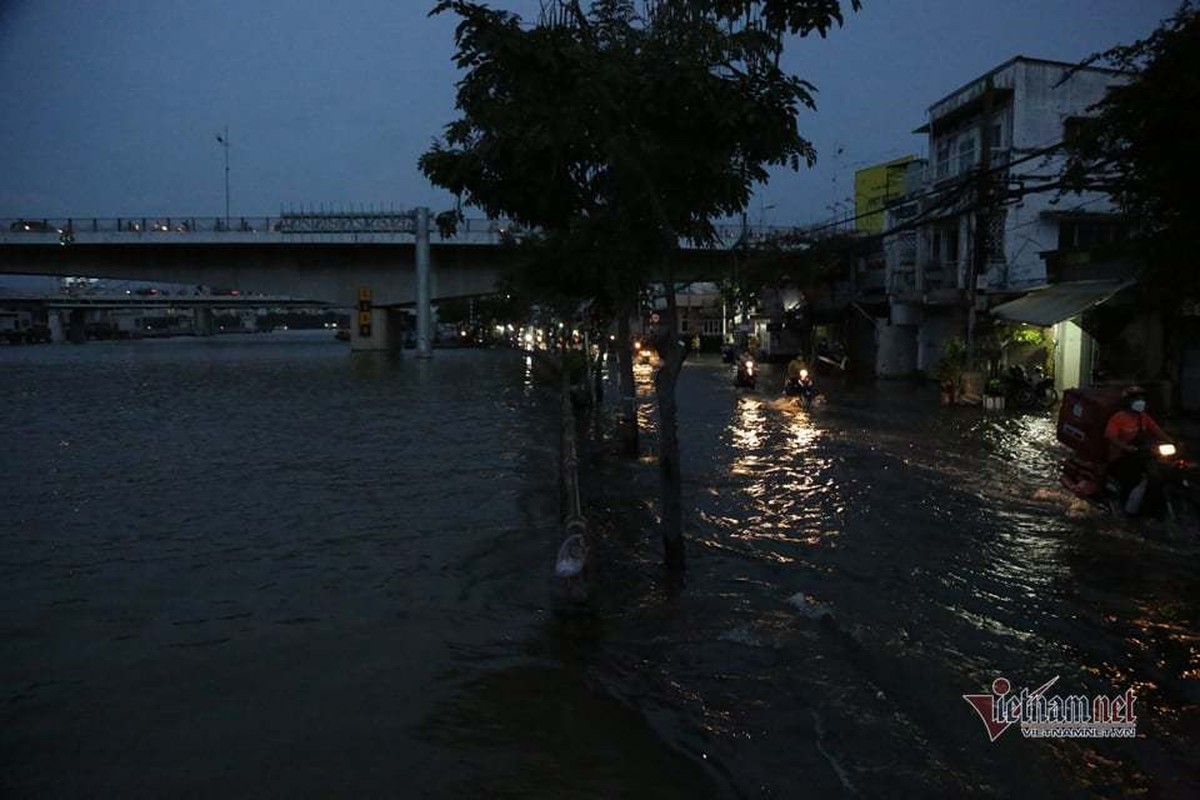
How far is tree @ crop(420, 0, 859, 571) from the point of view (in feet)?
22.0

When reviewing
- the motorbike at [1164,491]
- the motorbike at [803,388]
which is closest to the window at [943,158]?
the motorbike at [803,388]

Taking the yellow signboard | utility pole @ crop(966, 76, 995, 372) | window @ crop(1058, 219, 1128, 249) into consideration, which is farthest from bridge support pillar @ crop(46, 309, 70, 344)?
window @ crop(1058, 219, 1128, 249)

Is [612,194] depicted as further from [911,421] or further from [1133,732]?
[911,421]

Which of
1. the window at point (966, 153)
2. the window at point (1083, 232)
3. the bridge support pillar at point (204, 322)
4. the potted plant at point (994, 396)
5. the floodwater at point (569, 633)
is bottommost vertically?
the floodwater at point (569, 633)

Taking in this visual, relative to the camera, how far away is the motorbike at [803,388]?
2346cm

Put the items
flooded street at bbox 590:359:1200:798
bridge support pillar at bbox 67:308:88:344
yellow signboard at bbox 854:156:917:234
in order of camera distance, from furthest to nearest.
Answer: bridge support pillar at bbox 67:308:88:344, yellow signboard at bbox 854:156:917:234, flooded street at bbox 590:359:1200:798

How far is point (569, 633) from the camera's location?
6875 millimetres

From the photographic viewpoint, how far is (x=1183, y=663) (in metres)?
5.95

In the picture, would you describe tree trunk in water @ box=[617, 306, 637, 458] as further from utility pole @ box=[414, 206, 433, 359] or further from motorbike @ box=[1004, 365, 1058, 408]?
utility pole @ box=[414, 206, 433, 359]

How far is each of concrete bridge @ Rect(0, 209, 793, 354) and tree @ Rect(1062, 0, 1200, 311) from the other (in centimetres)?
3310

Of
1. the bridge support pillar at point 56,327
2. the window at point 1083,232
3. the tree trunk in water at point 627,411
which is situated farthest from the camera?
the bridge support pillar at point 56,327

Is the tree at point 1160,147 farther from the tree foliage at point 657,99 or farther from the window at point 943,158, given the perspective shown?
the window at point 943,158

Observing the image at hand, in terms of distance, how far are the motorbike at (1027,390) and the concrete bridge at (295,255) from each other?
21491 millimetres

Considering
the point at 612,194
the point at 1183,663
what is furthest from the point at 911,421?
the point at 1183,663
